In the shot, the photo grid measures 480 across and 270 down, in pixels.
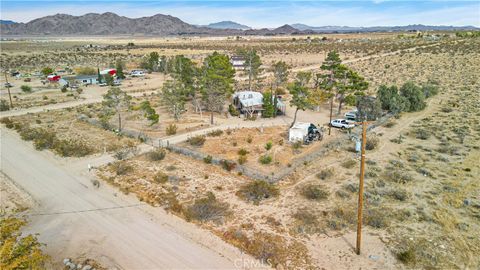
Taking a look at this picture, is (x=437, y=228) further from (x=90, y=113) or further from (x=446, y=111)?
(x=90, y=113)

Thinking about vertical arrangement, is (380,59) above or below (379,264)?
above

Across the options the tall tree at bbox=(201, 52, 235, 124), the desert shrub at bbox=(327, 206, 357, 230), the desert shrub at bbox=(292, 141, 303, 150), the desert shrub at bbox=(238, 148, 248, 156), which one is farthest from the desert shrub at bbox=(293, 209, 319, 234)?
the tall tree at bbox=(201, 52, 235, 124)

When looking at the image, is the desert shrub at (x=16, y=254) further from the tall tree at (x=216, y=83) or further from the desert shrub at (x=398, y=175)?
the tall tree at (x=216, y=83)

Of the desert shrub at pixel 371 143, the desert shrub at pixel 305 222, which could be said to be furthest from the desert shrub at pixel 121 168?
the desert shrub at pixel 371 143

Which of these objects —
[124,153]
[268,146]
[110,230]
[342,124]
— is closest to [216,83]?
[268,146]

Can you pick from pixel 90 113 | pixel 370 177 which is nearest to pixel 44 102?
pixel 90 113

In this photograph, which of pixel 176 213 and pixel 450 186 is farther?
pixel 450 186

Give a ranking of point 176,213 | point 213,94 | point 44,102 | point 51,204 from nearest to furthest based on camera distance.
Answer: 1. point 176,213
2. point 51,204
3. point 213,94
4. point 44,102
